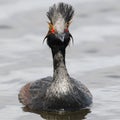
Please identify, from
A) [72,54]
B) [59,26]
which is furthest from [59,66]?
[72,54]

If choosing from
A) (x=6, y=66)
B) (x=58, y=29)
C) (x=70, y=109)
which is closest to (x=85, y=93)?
(x=70, y=109)

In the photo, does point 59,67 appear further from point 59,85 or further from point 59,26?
point 59,26

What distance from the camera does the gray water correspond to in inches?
755

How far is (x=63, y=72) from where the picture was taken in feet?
63.1

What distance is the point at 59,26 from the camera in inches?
728

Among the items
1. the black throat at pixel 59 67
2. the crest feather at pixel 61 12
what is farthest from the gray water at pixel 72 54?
the crest feather at pixel 61 12

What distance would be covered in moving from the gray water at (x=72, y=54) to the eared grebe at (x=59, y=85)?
24 centimetres

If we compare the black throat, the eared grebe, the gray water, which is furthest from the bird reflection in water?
the black throat

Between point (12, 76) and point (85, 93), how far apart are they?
287 centimetres

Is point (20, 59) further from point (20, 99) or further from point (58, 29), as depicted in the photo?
point (58, 29)

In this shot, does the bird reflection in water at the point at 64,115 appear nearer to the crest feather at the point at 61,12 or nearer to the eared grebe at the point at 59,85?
the eared grebe at the point at 59,85

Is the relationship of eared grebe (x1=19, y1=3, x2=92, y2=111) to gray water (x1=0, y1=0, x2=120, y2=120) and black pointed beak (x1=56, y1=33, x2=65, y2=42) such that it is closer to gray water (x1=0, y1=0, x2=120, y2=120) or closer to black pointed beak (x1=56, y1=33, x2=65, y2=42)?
black pointed beak (x1=56, y1=33, x2=65, y2=42)

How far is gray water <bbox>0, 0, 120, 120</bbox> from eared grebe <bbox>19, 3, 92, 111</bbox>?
0.24 meters

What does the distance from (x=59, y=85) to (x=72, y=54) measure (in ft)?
14.8
